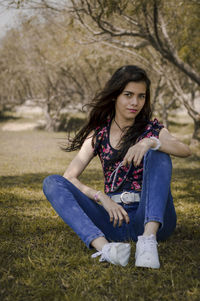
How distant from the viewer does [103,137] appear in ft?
11.3

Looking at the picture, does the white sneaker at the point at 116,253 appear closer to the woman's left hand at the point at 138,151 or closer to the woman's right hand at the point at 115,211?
the woman's right hand at the point at 115,211

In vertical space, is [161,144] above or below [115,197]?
above

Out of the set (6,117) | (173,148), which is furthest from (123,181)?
(6,117)

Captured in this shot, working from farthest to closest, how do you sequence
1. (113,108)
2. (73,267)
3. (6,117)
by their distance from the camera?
(6,117)
(113,108)
(73,267)

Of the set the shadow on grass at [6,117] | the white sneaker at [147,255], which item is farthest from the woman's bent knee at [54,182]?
the shadow on grass at [6,117]

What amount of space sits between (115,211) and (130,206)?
26 cm

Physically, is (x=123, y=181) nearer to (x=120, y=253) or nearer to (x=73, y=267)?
(x=120, y=253)

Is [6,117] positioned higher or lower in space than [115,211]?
lower

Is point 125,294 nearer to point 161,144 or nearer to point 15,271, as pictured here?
point 15,271

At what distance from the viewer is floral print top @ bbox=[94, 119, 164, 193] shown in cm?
320

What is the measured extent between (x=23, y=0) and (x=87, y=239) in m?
6.30

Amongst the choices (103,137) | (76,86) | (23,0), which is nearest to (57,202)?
(103,137)

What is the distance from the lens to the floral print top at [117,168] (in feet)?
10.5

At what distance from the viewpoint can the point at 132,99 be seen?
130 inches
